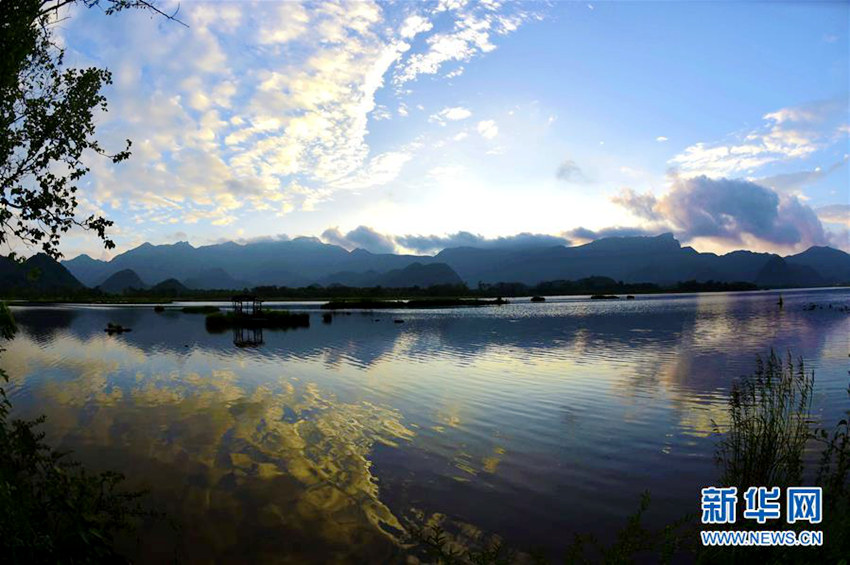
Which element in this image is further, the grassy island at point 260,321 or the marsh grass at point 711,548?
the grassy island at point 260,321

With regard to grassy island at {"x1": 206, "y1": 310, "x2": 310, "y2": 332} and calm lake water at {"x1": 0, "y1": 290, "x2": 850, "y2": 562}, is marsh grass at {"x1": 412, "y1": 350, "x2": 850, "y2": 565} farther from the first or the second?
grassy island at {"x1": 206, "y1": 310, "x2": 310, "y2": 332}

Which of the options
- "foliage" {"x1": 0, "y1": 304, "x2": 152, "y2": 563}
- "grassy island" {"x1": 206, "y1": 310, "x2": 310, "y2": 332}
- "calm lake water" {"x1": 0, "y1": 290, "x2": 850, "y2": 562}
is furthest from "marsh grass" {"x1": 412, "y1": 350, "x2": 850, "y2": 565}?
"grassy island" {"x1": 206, "y1": 310, "x2": 310, "y2": 332}

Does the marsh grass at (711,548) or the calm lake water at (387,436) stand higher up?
the marsh grass at (711,548)

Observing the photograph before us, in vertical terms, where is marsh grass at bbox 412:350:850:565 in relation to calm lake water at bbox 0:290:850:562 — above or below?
above

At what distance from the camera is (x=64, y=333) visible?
59.9 metres

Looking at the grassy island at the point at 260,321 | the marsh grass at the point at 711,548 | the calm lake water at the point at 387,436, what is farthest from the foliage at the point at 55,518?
the grassy island at the point at 260,321

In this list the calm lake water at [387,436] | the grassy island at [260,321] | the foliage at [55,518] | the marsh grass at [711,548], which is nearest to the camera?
the foliage at [55,518]

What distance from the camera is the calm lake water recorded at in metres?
10.6

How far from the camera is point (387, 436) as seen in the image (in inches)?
672

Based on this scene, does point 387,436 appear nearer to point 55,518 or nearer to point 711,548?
point 55,518

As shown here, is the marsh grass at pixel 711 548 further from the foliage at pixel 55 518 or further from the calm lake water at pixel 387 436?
the foliage at pixel 55 518

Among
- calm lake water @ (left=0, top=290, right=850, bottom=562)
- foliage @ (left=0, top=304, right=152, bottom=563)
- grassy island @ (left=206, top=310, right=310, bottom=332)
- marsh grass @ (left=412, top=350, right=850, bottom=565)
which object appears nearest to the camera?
foliage @ (left=0, top=304, right=152, bottom=563)

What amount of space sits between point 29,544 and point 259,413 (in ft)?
48.5

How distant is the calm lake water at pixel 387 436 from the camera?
1055 cm
